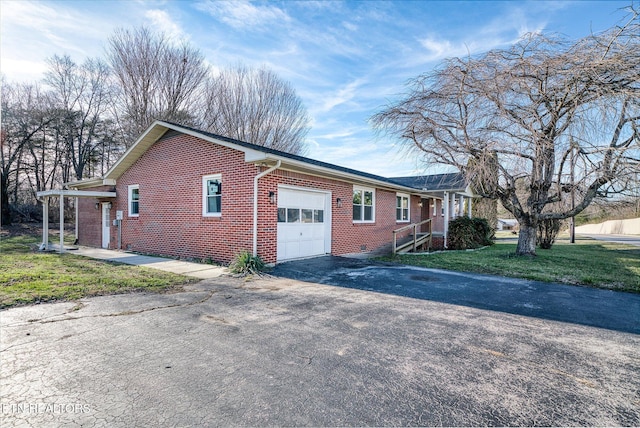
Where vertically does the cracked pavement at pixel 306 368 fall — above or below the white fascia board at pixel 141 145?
below

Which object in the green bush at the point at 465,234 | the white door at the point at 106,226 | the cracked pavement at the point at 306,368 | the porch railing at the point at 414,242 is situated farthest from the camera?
the green bush at the point at 465,234

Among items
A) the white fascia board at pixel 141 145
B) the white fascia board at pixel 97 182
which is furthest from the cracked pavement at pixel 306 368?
the white fascia board at pixel 97 182

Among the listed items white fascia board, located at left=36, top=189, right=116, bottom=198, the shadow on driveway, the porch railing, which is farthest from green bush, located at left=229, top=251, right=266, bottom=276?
white fascia board, located at left=36, top=189, right=116, bottom=198

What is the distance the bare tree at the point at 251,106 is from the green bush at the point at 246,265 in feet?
60.4

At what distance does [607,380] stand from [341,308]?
329 centimetres

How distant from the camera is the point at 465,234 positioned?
53.3 ft

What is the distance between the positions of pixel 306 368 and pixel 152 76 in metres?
23.8

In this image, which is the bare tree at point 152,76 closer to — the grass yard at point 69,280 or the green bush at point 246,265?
the grass yard at point 69,280

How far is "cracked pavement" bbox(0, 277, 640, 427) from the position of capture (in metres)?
2.40

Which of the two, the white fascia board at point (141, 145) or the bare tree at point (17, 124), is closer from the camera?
the white fascia board at point (141, 145)

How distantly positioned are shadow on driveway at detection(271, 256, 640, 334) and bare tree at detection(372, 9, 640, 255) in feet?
13.4

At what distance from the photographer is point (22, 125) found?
22422 mm

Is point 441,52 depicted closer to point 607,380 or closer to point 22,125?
point 607,380

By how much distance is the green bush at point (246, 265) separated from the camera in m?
7.99
